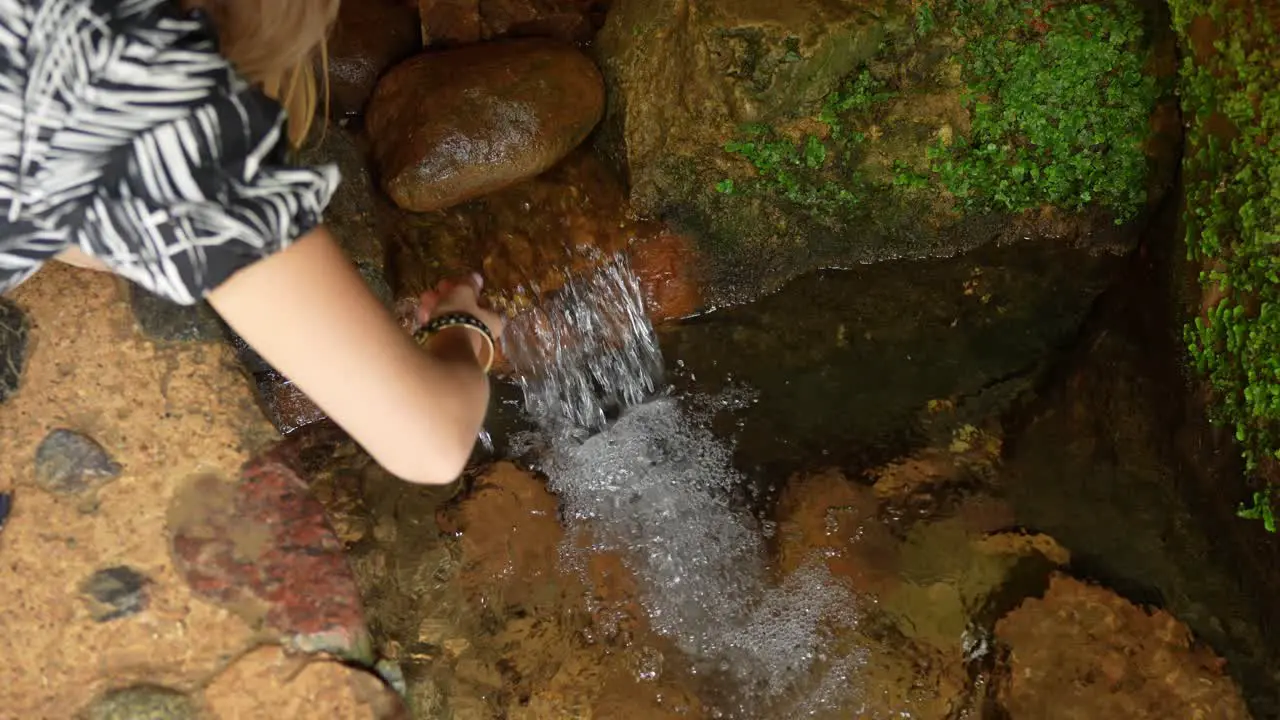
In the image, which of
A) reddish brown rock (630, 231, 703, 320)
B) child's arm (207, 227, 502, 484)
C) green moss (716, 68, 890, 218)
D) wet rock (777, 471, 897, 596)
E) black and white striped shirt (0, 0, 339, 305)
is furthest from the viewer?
reddish brown rock (630, 231, 703, 320)

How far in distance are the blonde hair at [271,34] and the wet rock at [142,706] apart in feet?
3.61

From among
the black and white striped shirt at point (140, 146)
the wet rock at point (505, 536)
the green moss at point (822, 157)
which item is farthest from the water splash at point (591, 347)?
the black and white striped shirt at point (140, 146)

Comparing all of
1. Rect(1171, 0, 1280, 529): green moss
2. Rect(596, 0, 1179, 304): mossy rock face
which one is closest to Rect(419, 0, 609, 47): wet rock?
Rect(596, 0, 1179, 304): mossy rock face

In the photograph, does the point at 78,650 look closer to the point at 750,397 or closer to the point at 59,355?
the point at 59,355

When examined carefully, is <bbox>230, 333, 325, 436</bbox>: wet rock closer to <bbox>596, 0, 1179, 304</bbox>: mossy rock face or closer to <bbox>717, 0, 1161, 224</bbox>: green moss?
<bbox>596, 0, 1179, 304</bbox>: mossy rock face

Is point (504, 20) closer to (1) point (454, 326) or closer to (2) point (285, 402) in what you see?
(2) point (285, 402)

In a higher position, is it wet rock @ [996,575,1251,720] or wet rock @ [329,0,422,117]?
wet rock @ [329,0,422,117]

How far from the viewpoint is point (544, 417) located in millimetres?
3252

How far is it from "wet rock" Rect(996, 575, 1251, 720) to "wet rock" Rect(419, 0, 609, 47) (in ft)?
9.27

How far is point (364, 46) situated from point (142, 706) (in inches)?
109

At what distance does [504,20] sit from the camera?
143 inches

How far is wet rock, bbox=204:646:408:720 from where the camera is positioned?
163 centimetres

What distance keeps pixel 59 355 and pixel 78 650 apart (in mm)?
610

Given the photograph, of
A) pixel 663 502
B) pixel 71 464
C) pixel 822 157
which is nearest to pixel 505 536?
pixel 663 502
